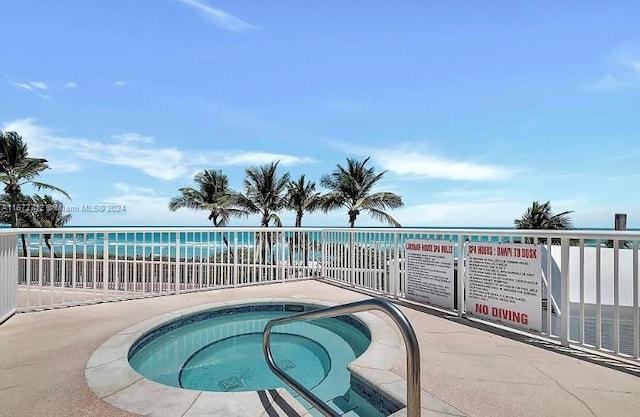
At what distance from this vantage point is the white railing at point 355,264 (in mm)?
3082

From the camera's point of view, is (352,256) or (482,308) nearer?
(482,308)

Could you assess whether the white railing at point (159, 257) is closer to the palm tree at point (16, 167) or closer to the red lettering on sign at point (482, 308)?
the red lettering on sign at point (482, 308)

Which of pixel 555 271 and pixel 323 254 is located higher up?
pixel 323 254

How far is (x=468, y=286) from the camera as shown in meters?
3.98

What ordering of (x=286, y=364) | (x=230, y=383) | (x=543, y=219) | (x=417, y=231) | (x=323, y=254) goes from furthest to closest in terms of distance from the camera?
(x=543, y=219), (x=323, y=254), (x=417, y=231), (x=286, y=364), (x=230, y=383)

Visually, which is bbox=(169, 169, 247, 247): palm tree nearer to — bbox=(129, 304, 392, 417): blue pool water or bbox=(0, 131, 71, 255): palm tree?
bbox=(0, 131, 71, 255): palm tree

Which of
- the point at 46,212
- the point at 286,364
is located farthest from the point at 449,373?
the point at 46,212

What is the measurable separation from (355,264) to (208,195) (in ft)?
62.3

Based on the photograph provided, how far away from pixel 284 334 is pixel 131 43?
21.6ft

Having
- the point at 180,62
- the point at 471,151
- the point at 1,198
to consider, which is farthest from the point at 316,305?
the point at 1,198

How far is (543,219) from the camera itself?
64.7 feet

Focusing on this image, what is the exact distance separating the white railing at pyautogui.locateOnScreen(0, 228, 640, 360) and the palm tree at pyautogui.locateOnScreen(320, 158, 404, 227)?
37.4 feet

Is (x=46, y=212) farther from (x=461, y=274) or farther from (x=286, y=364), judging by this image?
(x=461, y=274)

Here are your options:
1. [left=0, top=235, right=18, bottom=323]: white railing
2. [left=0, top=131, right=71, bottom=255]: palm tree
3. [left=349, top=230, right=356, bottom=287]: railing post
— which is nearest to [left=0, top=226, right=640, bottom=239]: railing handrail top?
[left=349, top=230, right=356, bottom=287]: railing post
